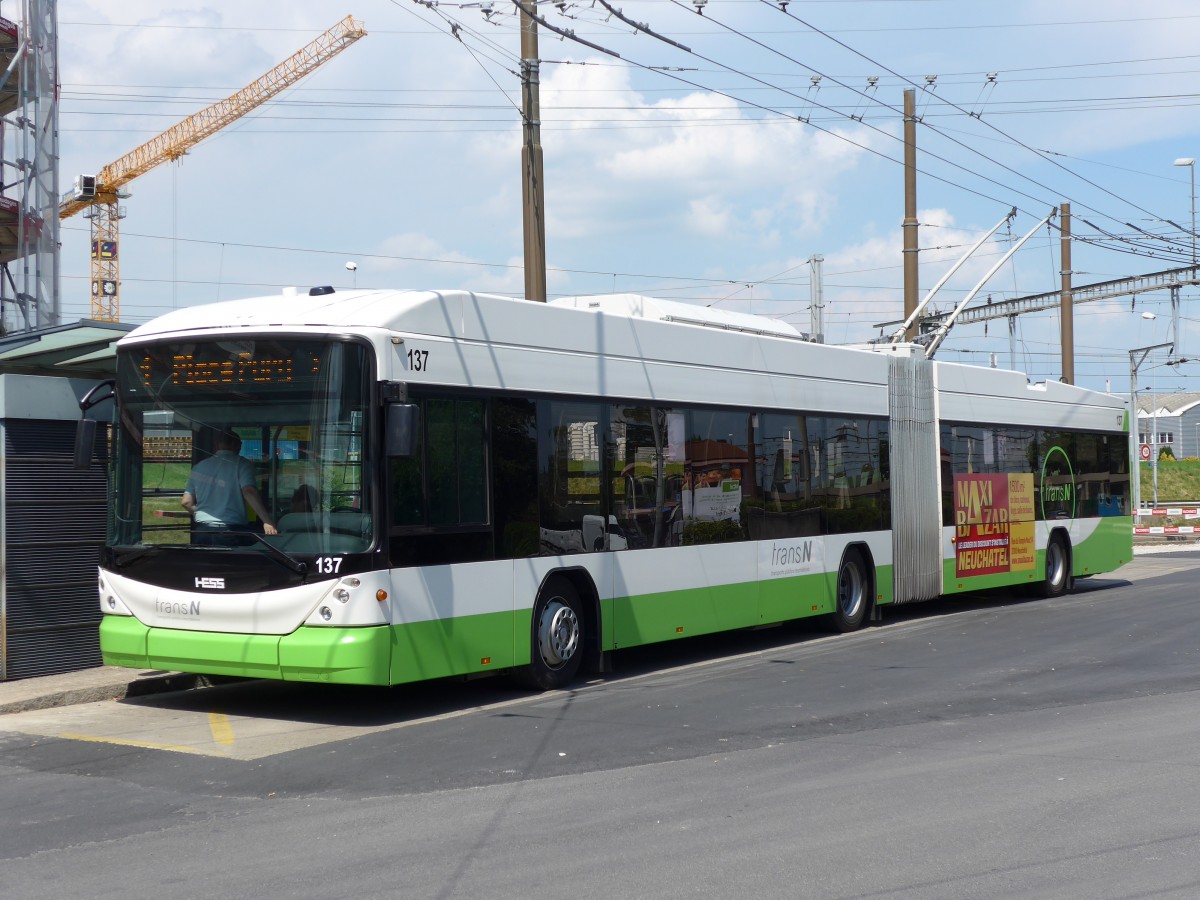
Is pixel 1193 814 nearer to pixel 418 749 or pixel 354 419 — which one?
pixel 418 749

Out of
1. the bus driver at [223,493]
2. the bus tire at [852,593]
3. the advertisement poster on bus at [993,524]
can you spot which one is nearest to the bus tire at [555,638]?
the bus driver at [223,493]

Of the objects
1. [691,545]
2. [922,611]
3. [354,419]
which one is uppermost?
[354,419]

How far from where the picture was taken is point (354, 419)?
953 cm

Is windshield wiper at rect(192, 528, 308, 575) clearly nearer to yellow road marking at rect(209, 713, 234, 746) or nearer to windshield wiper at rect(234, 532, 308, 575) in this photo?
windshield wiper at rect(234, 532, 308, 575)

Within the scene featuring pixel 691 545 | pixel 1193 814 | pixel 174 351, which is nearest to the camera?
pixel 1193 814

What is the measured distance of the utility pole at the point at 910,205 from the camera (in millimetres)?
24781

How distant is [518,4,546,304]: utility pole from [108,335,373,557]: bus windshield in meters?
5.24

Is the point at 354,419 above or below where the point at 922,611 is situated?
above

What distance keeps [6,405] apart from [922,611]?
13000mm

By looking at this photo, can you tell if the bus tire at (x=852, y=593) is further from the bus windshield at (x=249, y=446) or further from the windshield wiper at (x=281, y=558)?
the windshield wiper at (x=281, y=558)

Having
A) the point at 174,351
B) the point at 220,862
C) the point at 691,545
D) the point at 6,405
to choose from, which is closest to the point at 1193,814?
the point at 220,862

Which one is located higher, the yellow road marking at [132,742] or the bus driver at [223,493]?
the bus driver at [223,493]

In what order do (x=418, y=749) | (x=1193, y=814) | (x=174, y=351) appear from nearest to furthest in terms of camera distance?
(x=1193, y=814) → (x=418, y=749) → (x=174, y=351)

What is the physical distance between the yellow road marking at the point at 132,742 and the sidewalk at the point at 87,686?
1.13 meters
